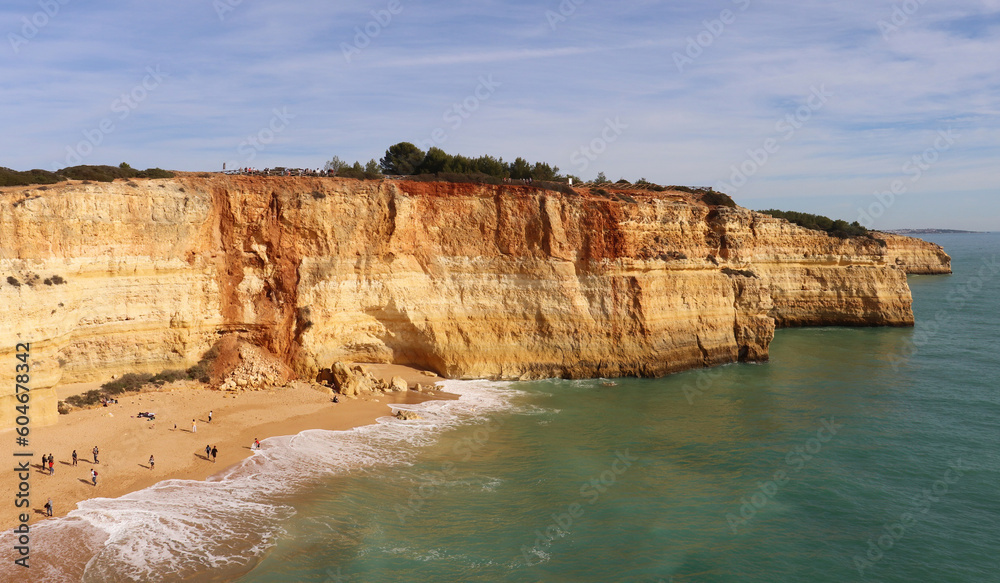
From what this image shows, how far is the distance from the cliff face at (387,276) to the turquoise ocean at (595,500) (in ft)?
14.3

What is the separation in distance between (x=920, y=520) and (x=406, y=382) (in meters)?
20.1

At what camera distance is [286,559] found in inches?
579

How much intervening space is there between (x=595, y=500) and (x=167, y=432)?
1527 cm

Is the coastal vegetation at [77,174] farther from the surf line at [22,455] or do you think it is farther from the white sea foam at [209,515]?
the white sea foam at [209,515]

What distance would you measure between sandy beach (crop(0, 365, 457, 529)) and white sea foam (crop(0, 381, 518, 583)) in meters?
0.75

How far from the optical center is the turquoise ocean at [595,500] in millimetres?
14531

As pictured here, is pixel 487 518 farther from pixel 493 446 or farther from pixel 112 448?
pixel 112 448

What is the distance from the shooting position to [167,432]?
2167 centimetres

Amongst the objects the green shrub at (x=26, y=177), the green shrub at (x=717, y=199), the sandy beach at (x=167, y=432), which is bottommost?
the sandy beach at (x=167, y=432)

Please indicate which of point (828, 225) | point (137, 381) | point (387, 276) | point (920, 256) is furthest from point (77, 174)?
point (920, 256)

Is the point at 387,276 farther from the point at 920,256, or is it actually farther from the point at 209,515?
the point at 920,256

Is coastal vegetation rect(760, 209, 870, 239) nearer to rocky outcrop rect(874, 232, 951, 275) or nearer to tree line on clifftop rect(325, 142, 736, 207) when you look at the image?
tree line on clifftop rect(325, 142, 736, 207)

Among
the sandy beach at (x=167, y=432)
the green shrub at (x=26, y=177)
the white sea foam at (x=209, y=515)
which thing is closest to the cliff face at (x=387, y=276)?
the green shrub at (x=26, y=177)

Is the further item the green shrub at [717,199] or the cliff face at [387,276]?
the green shrub at [717,199]
